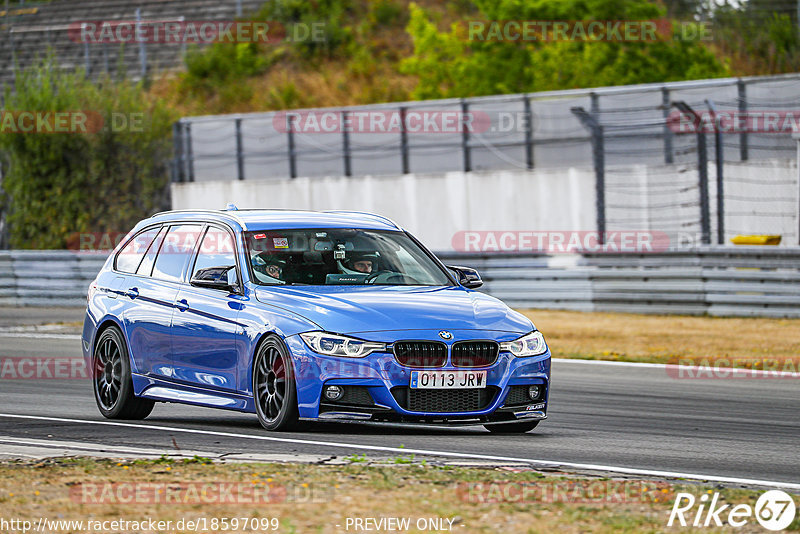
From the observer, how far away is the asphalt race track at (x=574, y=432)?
868 centimetres

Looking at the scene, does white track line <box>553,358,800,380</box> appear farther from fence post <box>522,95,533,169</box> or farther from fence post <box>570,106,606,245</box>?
fence post <box>522,95,533,169</box>

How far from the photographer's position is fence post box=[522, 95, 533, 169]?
29500 mm

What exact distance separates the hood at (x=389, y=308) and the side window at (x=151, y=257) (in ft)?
5.63

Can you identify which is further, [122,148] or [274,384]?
[122,148]

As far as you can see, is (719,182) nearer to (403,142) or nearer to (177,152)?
(403,142)

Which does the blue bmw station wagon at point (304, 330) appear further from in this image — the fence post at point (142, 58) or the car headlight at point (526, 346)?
the fence post at point (142, 58)

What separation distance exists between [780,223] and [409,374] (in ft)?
57.5

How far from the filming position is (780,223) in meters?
25.2

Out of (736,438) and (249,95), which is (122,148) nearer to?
(249,95)

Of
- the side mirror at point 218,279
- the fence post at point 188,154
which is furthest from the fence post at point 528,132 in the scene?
the side mirror at point 218,279

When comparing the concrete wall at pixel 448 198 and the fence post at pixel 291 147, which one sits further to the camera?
the fence post at pixel 291 147

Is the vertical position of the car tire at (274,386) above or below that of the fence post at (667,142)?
below

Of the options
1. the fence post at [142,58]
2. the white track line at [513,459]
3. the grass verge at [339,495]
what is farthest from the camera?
the fence post at [142,58]

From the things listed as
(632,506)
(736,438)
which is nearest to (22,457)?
(632,506)
